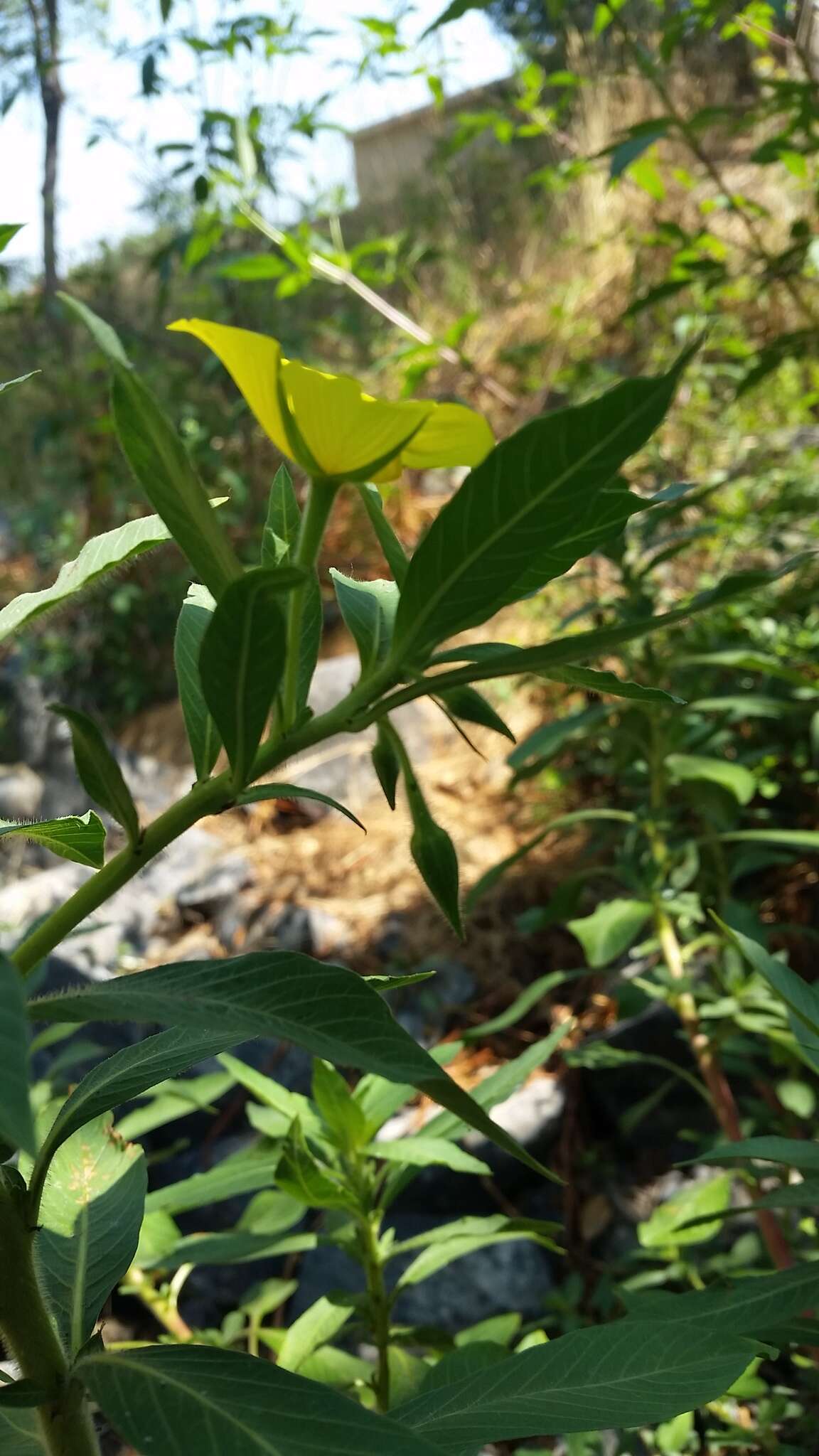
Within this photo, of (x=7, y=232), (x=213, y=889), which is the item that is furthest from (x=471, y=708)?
(x=213, y=889)

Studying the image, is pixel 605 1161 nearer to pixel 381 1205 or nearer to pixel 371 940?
pixel 371 940

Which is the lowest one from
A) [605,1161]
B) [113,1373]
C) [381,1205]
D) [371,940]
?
[605,1161]

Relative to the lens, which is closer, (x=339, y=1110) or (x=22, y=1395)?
(x=22, y=1395)

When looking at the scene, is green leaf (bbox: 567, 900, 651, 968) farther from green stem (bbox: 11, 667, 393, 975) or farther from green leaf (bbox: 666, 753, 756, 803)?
green stem (bbox: 11, 667, 393, 975)

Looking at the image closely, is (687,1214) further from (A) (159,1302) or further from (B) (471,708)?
(B) (471,708)

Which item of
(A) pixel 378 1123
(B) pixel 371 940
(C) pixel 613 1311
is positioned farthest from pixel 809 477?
(A) pixel 378 1123

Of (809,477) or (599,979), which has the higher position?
(809,477)

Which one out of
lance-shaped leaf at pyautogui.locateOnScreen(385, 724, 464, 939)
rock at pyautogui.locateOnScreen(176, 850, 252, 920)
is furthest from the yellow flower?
rock at pyautogui.locateOnScreen(176, 850, 252, 920)
